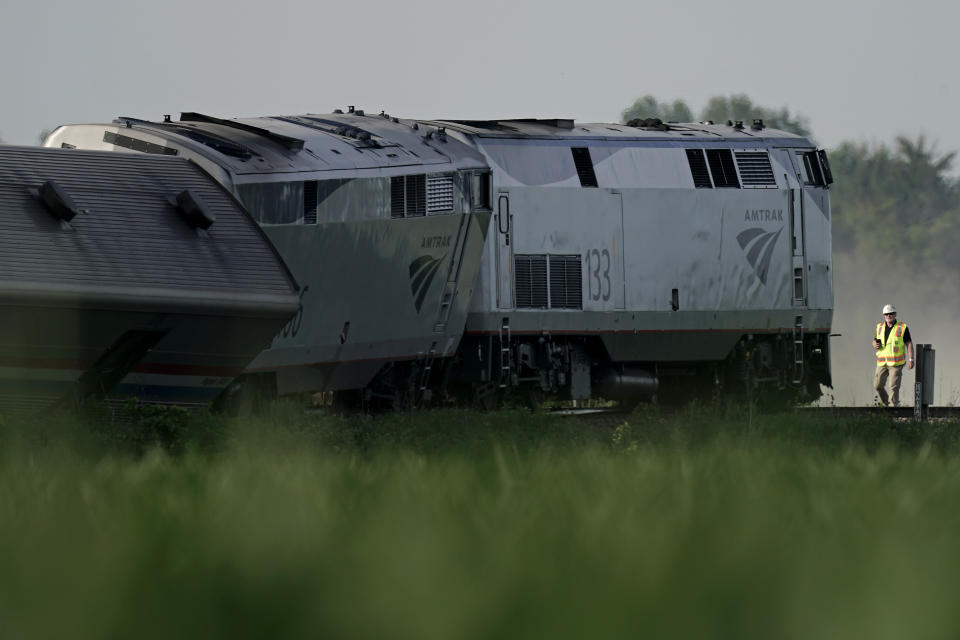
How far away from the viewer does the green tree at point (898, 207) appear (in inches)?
4434

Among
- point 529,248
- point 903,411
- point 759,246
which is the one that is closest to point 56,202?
point 529,248

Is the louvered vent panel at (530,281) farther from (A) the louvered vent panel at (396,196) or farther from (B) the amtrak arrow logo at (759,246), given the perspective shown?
(B) the amtrak arrow logo at (759,246)

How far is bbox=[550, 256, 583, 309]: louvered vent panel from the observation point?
2398 cm

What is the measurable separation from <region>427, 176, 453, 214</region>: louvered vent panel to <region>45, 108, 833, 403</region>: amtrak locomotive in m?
0.04

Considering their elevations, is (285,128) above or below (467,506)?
above

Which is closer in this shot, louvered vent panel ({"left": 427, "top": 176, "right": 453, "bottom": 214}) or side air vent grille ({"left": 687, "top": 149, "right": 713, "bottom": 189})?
louvered vent panel ({"left": 427, "top": 176, "right": 453, "bottom": 214})

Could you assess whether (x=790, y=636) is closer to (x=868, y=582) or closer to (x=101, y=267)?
(x=868, y=582)

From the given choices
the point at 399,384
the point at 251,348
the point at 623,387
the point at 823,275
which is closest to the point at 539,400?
the point at 623,387

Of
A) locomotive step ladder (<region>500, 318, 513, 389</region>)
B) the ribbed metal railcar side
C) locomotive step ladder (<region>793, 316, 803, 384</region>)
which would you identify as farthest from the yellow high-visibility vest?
the ribbed metal railcar side

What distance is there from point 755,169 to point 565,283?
4.31m

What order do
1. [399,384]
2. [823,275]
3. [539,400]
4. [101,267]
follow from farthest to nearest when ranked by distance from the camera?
[823,275], [539,400], [399,384], [101,267]

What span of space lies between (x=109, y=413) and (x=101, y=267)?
1.44m

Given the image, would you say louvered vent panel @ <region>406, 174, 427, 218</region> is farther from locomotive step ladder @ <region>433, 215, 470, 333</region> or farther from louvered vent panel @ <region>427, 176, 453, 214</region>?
locomotive step ladder @ <region>433, 215, 470, 333</region>

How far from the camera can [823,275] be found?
88.9 feet
